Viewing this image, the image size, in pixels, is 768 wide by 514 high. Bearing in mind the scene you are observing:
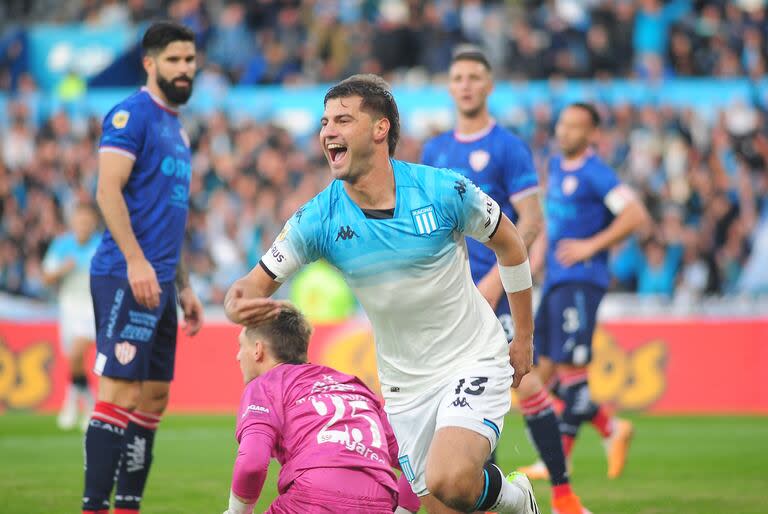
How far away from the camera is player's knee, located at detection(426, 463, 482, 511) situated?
534cm

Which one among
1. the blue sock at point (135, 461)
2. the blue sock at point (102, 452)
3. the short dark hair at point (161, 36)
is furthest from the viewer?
the short dark hair at point (161, 36)

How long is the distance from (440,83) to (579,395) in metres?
11.6

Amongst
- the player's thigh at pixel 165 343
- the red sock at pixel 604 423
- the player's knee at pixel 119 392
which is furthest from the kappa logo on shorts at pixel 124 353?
the red sock at pixel 604 423

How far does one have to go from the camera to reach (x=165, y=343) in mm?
7039

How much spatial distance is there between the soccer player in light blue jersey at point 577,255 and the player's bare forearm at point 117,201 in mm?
3757

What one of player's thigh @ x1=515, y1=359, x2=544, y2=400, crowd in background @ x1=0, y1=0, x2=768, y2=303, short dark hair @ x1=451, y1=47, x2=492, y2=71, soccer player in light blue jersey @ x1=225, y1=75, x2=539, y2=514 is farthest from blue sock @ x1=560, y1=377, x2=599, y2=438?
crowd in background @ x1=0, y1=0, x2=768, y2=303

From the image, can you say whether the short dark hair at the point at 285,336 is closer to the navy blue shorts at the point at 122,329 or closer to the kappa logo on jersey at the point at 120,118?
the navy blue shorts at the point at 122,329

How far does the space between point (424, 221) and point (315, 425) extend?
1.07 m

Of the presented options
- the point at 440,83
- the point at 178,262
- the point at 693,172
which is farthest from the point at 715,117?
the point at 178,262

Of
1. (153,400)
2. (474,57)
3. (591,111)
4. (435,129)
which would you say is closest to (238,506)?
(153,400)

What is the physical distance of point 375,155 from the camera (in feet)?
18.5

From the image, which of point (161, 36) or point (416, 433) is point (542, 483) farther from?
point (161, 36)

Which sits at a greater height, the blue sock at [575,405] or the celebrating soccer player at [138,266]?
the celebrating soccer player at [138,266]

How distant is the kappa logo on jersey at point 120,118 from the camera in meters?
6.82
